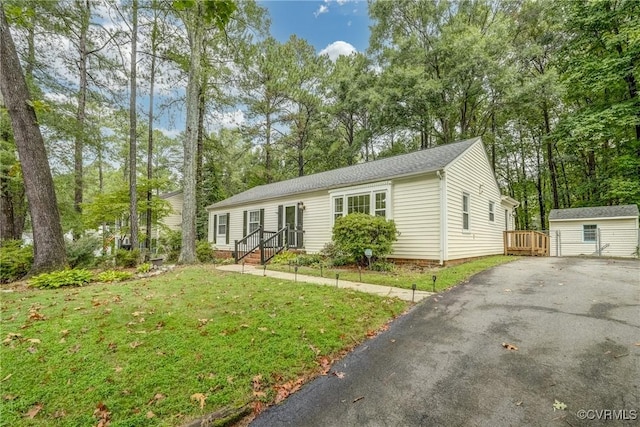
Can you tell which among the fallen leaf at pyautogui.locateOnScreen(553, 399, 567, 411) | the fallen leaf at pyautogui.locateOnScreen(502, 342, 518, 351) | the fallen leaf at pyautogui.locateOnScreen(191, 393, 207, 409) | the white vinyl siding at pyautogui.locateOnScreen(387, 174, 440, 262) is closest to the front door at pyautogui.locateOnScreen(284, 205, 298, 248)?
the white vinyl siding at pyautogui.locateOnScreen(387, 174, 440, 262)

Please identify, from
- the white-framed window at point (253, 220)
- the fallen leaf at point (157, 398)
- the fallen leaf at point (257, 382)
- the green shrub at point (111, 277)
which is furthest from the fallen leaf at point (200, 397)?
the white-framed window at point (253, 220)

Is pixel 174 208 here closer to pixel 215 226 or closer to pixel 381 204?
pixel 215 226

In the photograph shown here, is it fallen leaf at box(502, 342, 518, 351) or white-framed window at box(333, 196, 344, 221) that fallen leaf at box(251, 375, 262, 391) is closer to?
fallen leaf at box(502, 342, 518, 351)

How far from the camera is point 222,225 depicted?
17344mm

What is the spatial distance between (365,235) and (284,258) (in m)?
4.05

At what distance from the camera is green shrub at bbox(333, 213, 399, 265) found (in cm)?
836

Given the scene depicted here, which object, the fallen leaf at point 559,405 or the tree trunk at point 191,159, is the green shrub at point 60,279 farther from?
the fallen leaf at point 559,405

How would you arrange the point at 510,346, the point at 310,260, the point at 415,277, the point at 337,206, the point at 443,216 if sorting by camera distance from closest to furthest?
the point at 510,346, the point at 415,277, the point at 443,216, the point at 310,260, the point at 337,206

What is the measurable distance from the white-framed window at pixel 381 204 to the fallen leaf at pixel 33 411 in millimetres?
8936

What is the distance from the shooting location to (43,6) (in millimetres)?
7496

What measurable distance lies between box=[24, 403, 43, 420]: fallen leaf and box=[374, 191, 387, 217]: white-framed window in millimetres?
8936

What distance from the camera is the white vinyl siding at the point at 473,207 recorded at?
9.02 m

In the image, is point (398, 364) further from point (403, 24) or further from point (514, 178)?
point (514, 178)

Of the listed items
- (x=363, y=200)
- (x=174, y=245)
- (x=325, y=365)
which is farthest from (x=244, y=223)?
(x=325, y=365)
